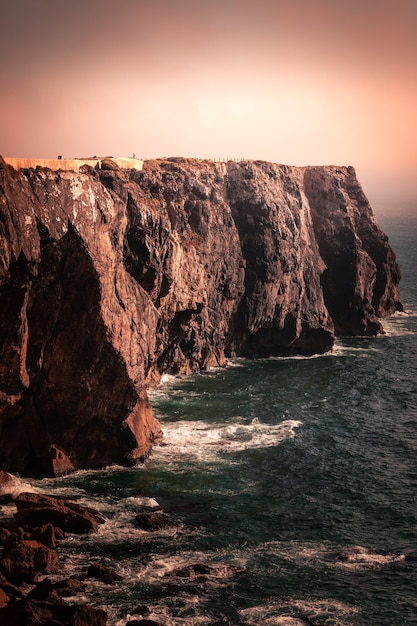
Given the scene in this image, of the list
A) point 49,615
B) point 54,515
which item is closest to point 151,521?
point 54,515

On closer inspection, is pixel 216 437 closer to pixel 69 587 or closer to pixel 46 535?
pixel 46 535

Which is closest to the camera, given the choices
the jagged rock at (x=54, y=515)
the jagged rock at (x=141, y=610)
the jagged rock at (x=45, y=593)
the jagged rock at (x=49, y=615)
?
the jagged rock at (x=49, y=615)

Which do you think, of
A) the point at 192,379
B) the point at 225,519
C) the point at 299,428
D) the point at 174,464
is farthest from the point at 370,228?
the point at 225,519

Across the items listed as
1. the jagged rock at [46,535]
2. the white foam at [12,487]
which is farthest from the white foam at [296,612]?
the white foam at [12,487]

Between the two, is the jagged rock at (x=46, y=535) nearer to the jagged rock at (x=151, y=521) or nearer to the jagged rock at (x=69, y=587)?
the jagged rock at (x=69, y=587)

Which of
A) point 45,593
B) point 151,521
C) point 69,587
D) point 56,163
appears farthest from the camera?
point 56,163

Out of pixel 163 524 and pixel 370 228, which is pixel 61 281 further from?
pixel 370 228
